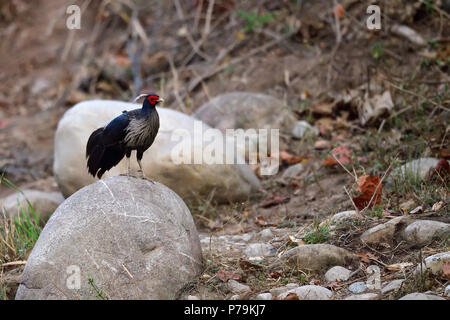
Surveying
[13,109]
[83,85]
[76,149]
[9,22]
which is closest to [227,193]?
[76,149]

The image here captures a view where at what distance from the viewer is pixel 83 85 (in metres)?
7.94

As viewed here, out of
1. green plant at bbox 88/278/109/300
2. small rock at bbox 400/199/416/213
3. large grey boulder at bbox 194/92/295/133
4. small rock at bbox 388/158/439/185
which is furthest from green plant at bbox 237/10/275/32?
green plant at bbox 88/278/109/300

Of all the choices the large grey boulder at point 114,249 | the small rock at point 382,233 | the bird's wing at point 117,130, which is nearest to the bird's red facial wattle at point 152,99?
the bird's wing at point 117,130

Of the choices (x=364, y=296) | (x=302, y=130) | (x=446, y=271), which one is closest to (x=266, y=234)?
(x=364, y=296)

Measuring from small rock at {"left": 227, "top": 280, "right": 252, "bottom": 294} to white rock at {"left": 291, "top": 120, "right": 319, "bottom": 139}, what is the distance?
2700mm

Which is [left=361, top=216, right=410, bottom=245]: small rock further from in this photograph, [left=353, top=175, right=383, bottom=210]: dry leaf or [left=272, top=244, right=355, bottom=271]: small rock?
[left=353, top=175, right=383, bottom=210]: dry leaf

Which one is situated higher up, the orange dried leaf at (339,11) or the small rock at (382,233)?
the orange dried leaf at (339,11)

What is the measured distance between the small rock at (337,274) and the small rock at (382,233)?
13.5 inches

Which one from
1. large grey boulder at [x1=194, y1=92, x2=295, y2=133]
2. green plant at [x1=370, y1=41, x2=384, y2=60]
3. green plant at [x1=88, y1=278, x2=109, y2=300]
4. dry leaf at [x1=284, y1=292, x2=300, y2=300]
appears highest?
green plant at [x1=370, y1=41, x2=384, y2=60]

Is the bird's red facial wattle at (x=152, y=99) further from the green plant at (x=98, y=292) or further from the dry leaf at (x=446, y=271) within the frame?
the dry leaf at (x=446, y=271)

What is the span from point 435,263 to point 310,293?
26.2 inches

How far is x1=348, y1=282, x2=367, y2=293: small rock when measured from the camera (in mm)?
2977

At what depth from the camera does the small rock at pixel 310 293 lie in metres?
2.87

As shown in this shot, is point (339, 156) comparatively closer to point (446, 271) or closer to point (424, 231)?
point (424, 231)
